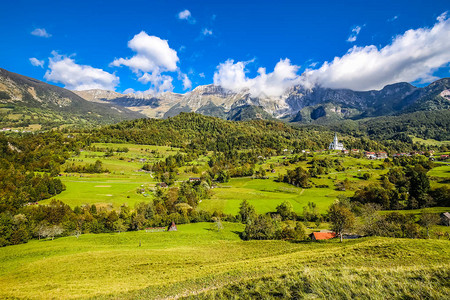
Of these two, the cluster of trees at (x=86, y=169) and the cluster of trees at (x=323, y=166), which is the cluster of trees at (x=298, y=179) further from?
the cluster of trees at (x=86, y=169)

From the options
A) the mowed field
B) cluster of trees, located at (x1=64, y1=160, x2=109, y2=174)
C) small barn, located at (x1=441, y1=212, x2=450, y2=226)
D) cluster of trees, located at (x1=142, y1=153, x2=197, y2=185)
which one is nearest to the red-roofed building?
the mowed field

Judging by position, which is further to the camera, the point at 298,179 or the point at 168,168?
the point at 168,168

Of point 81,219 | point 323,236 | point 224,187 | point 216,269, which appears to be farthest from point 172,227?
point 224,187

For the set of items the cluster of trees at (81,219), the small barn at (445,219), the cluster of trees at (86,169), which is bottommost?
the cluster of trees at (81,219)

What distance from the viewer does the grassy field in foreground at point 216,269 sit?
8487 millimetres

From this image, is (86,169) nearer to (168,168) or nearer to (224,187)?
(168,168)

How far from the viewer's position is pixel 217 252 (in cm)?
4166

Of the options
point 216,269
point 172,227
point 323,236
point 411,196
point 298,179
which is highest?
point 216,269

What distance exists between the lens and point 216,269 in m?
26.7

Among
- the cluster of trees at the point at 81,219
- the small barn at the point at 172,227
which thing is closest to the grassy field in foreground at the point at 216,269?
the cluster of trees at the point at 81,219

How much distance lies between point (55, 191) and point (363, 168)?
588ft

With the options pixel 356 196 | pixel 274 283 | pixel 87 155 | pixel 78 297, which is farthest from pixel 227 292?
pixel 87 155

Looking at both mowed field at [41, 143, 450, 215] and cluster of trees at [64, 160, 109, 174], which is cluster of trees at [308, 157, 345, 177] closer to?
mowed field at [41, 143, 450, 215]

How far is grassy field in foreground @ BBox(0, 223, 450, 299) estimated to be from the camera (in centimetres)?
849
